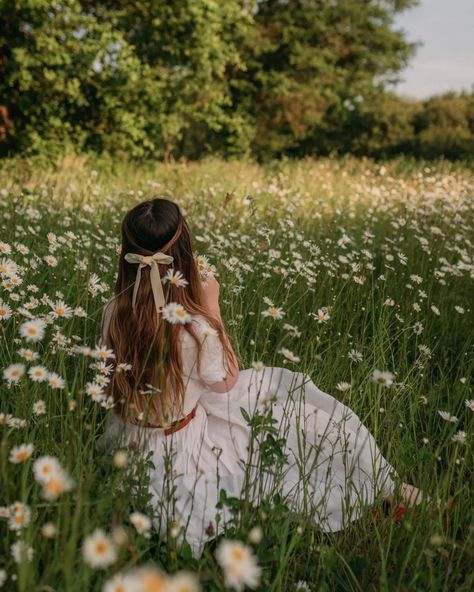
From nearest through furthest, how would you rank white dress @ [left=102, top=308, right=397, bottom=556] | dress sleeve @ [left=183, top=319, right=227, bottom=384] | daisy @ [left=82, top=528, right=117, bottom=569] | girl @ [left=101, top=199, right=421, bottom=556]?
daisy @ [left=82, top=528, right=117, bottom=569], white dress @ [left=102, top=308, right=397, bottom=556], girl @ [left=101, top=199, right=421, bottom=556], dress sleeve @ [left=183, top=319, right=227, bottom=384]

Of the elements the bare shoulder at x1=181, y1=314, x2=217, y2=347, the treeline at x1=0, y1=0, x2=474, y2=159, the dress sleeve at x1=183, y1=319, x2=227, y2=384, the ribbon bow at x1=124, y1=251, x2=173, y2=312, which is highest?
the treeline at x1=0, y1=0, x2=474, y2=159

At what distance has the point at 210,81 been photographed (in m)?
11.5

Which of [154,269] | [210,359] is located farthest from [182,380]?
[154,269]

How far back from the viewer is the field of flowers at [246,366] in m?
1.25

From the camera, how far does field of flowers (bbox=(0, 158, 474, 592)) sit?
4.09 ft

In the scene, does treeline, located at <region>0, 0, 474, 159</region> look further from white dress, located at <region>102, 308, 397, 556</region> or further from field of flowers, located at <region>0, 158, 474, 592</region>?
white dress, located at <region>102, 308, 397, 556</region>

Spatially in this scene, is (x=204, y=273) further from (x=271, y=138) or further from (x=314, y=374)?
(x=271, y=138)

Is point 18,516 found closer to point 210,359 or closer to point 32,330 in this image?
point 32,330

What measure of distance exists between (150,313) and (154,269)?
0.50 feet

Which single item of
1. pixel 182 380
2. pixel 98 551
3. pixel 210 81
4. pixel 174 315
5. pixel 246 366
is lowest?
pixel 246 366

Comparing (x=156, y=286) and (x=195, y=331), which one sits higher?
(x=156, y=286)

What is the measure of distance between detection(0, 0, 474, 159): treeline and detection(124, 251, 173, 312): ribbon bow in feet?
26.2

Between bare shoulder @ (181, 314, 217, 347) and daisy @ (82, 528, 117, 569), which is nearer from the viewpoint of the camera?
daisy @ (82, 528, 117, 569)

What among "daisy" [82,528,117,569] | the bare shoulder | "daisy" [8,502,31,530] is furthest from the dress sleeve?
"daisy" [82,528,117,569]
